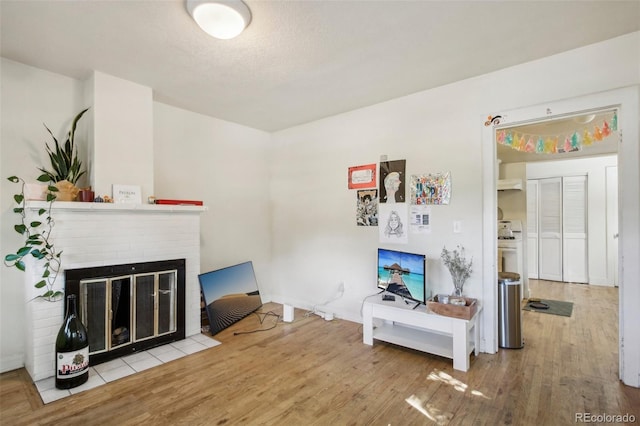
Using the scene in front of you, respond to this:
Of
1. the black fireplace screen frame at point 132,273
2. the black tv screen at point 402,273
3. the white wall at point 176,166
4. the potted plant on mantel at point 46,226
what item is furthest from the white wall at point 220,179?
the black tv screen at point 402,273

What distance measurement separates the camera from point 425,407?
6.61 feet

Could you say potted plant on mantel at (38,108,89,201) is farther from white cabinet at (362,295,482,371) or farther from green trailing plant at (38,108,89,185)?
white cabinet at (362,295,482,371)

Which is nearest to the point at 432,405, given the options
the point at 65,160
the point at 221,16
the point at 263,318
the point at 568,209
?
the point at 263,318

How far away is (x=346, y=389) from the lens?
2246mm

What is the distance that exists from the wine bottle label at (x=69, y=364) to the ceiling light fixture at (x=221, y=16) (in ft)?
8.07

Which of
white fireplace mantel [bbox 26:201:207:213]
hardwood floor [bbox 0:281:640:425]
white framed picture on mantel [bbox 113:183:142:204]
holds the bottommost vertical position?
hardwood floor [bbox 0:281:640:425]

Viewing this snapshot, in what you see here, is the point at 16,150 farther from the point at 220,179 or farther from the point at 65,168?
the point at 220,179

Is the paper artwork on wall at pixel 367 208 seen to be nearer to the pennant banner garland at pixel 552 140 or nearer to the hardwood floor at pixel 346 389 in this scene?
the hardwood floor at pixel 346 389

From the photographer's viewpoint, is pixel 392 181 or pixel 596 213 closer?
pixel 392 181

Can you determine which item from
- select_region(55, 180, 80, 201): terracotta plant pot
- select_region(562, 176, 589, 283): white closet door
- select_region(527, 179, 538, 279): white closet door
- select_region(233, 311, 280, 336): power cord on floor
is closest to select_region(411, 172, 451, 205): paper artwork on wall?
select_region(233, 311, 280, 336): power cord on floor

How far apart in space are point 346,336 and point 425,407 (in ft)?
4.25

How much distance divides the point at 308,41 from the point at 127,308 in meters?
2.72

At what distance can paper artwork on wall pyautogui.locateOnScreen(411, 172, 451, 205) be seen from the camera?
301 cm

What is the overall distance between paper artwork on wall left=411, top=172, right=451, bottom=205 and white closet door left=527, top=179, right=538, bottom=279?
4.35 meters
